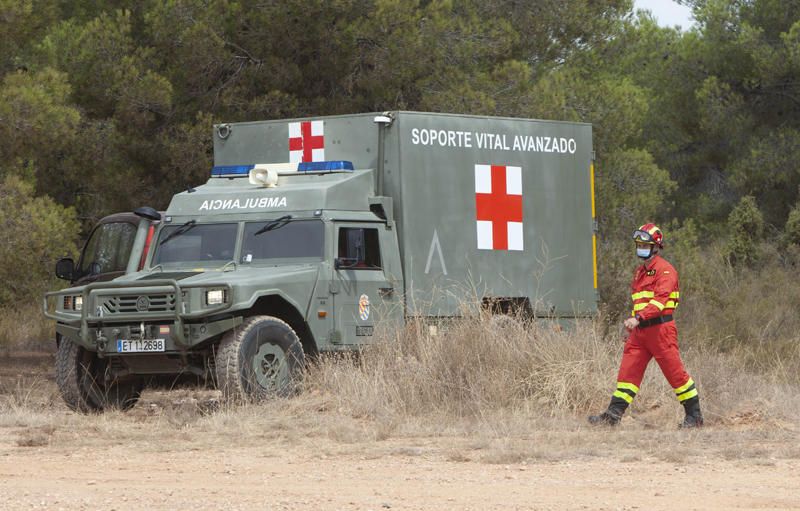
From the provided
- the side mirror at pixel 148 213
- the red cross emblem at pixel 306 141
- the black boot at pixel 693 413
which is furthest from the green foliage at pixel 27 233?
the black boot at pixel 693 413

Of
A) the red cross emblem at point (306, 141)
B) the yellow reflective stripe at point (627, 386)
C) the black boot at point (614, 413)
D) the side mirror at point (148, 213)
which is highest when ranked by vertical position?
the red cross emblem at point (306, 141)

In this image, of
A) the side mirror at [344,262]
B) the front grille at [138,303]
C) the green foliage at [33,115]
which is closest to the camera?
the front grille at [138,303]

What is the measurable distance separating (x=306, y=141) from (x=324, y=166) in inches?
27.7

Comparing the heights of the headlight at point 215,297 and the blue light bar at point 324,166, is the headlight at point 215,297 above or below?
below

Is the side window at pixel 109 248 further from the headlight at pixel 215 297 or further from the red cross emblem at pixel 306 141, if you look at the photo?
the headlight at pixel 215 297

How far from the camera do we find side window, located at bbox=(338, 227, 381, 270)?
44.2 ft

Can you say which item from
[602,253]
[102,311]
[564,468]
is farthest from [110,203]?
[564,468]

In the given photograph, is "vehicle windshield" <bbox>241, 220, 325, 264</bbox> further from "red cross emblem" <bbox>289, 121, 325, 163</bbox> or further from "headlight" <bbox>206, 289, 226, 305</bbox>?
"red cross emblem" <bbox>289, 121, 325, 163</bbox>

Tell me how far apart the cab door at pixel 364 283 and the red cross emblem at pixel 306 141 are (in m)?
1.23

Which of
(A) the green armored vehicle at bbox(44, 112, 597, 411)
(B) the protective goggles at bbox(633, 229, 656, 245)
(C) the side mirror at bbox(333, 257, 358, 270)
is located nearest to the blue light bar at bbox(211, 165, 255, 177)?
(A) the green armored vehicle at bbox(44, 112, 597, 411)

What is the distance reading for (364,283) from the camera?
13.6 metres

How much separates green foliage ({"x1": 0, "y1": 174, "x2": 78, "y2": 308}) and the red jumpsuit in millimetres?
7567

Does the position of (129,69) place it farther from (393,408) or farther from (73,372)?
(393,408)

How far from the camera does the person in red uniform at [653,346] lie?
35.7 feet
